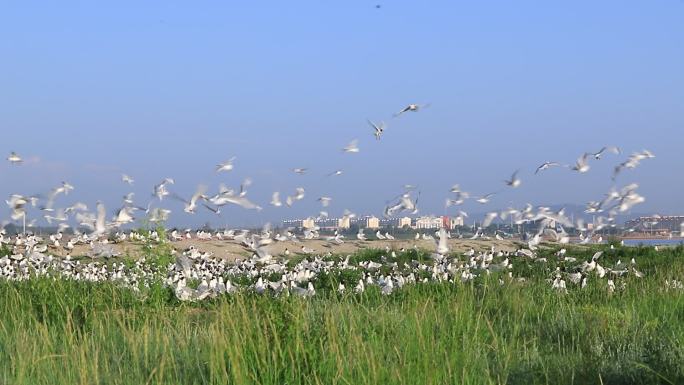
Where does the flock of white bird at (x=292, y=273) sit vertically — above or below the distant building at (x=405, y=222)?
below

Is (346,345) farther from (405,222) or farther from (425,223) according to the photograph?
(425,223)

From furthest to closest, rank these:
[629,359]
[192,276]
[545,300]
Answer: [192,276], [545,300], [629,359]

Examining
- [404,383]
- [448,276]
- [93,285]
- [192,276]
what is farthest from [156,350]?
[192,276]

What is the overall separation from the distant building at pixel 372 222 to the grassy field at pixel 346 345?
43.4 ft

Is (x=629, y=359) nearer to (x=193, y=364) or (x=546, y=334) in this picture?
(x=546, y=334)

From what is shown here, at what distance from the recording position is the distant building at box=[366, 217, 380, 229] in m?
23.7

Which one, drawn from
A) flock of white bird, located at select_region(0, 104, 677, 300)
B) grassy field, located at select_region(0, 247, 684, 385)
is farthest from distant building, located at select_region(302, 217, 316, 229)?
grassy field, located at select_region(0, 247, 684, 385)

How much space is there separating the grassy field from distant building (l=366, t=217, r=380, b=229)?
1322 centimetres

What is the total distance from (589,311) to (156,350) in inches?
181

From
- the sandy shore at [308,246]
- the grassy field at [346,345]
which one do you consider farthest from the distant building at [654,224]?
the grassy field at [346,345]

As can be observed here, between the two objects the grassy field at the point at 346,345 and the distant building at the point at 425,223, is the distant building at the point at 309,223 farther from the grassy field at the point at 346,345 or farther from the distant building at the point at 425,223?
the grassy field at the point at 346,345

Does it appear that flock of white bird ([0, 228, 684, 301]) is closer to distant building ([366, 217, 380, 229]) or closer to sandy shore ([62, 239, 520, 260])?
sandy shore ([62, 239, 520, 260])

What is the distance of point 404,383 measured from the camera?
5.47 m

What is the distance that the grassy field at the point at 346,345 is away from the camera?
588 cm
